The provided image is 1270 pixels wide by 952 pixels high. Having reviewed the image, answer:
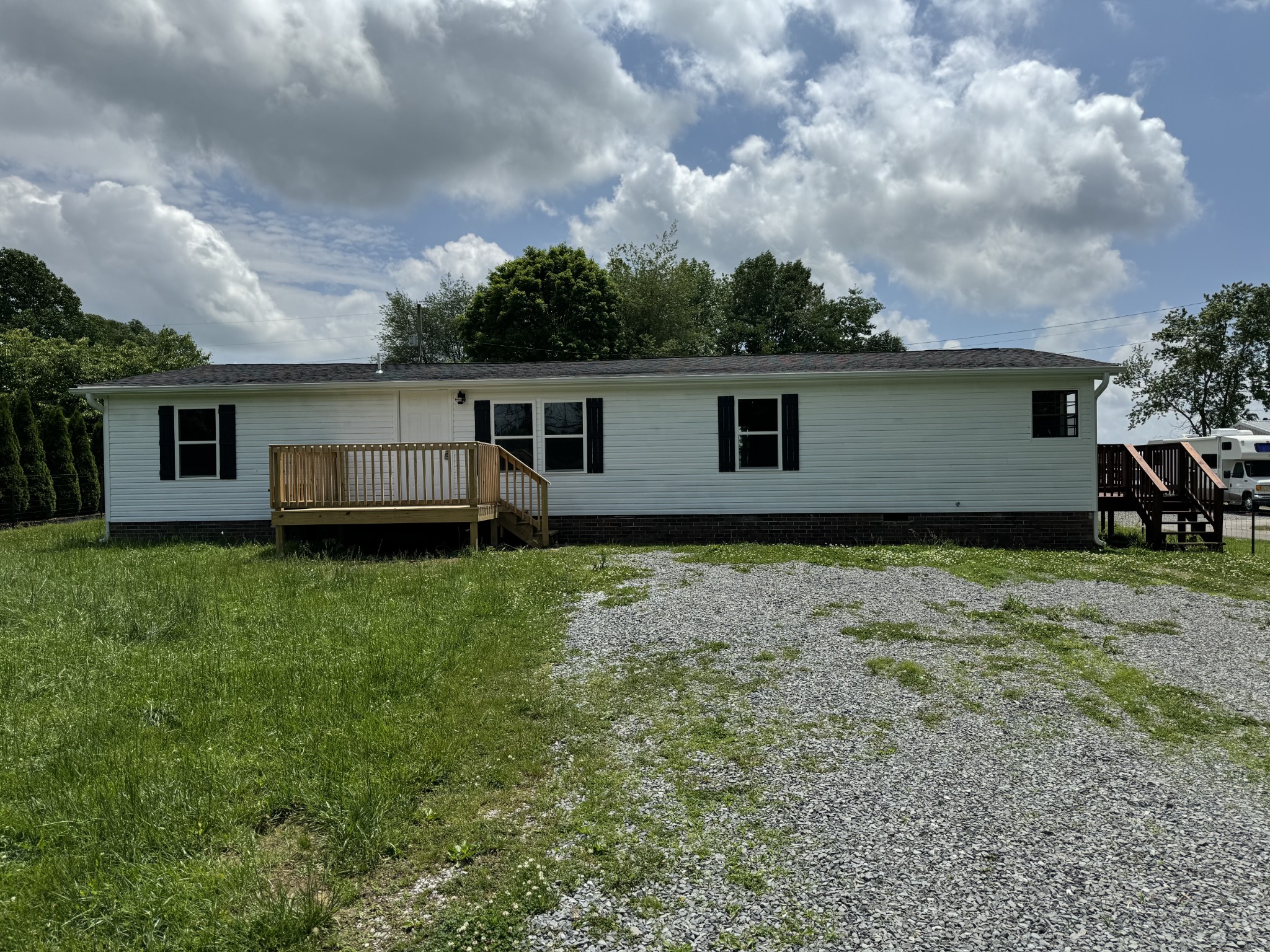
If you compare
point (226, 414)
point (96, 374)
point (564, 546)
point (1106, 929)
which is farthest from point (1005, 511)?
point (96, 374)

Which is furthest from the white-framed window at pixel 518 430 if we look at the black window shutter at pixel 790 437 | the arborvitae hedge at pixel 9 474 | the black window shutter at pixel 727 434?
the arborvitae hedge at pixel 9 474

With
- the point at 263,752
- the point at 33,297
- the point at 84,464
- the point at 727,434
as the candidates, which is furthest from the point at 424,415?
the point at 33,297

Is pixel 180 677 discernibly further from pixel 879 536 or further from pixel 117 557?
pixel 879 536

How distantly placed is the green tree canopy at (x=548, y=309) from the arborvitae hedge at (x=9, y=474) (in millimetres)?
16214

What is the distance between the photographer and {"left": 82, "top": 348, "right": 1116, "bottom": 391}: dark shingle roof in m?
12.0

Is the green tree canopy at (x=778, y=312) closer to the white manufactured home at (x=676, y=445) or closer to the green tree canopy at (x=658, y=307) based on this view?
the green tree canopy at (x=658, y=307)

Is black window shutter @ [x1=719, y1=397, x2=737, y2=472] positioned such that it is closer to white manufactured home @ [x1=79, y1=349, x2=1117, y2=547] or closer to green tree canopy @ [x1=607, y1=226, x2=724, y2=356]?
white manufactured home @ [x1=79, y1=349, x2=1117, y2=547]

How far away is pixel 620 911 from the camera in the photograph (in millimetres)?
2518

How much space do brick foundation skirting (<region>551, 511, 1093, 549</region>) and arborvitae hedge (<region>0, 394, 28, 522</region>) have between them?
44.2 ft

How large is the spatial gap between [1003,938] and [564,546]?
31.0 feet

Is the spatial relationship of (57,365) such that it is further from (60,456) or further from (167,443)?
(167,443)

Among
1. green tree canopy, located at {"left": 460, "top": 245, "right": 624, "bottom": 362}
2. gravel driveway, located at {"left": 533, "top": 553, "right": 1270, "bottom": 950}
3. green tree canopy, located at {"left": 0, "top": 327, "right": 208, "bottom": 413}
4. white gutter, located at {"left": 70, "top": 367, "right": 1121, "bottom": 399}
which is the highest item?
green tree canopy, located at {"left": 460, "top": 245, "right": 624, "bottom": 362}

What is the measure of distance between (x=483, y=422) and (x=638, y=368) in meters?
2.72

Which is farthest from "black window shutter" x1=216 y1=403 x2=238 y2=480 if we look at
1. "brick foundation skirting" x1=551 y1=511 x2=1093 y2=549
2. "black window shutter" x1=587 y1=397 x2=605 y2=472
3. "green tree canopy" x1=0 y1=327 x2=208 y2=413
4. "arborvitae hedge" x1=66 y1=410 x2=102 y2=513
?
"green tree canopy" x1=0 y1=327 x2=208 y2=413
